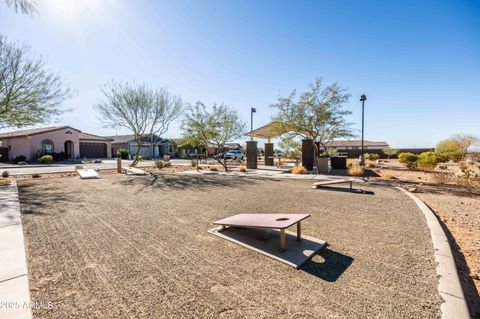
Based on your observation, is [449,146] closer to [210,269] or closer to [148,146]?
[210,269]

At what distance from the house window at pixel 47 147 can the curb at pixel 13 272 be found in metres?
28.0

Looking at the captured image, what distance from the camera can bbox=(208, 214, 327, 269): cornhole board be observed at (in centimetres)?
325

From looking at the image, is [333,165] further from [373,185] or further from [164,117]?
[164,117]

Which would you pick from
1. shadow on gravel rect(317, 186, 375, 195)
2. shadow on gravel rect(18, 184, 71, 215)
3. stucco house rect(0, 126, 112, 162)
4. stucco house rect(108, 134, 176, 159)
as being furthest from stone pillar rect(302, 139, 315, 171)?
stucco house rect(108, 134, 176, 159)

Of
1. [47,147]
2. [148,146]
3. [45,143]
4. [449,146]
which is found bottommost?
[449,146]

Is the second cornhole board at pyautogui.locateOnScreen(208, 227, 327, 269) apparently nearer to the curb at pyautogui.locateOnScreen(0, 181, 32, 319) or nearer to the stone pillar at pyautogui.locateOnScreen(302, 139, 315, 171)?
the curb at pyautogui.locateOnScreen(0, 181, 32, 319)

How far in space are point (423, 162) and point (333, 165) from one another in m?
5.74

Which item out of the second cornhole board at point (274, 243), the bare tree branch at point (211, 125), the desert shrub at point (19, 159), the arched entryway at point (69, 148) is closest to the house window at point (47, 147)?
the arched entryway at point (69, 148)

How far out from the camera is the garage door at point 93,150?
32019 millimetres

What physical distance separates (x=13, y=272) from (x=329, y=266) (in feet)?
12.9

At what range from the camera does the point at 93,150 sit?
33.3 m

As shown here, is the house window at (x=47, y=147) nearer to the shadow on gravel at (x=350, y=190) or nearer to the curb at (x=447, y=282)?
the shadow on gravel at (x=350, y=190)

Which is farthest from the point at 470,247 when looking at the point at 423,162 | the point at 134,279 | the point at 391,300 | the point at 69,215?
the point at 423,162

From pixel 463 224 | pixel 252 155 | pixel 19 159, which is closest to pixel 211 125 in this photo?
pixel 252 155
